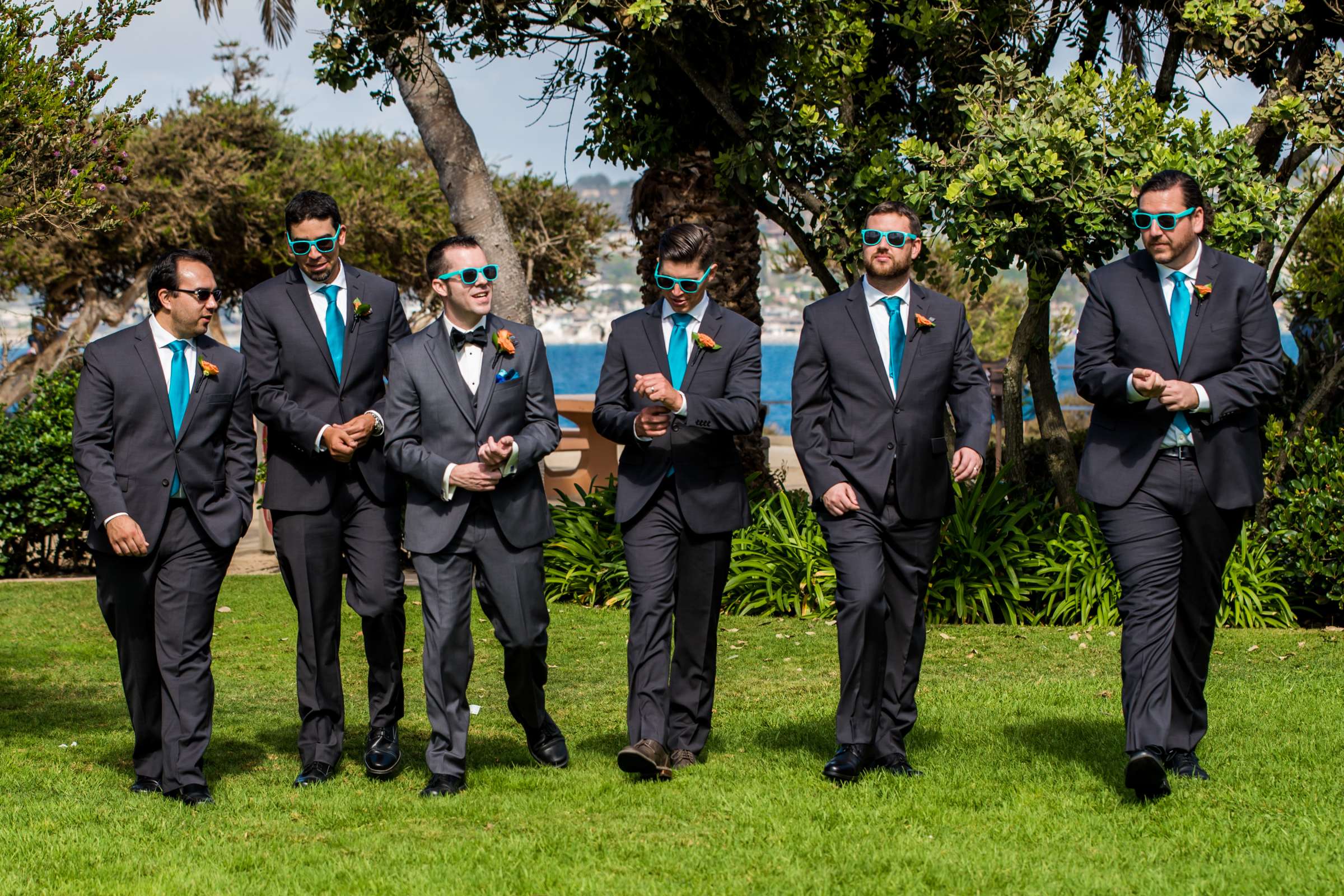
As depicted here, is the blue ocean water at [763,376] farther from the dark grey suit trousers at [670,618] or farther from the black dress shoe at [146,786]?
the black dress shoe at [146,786]

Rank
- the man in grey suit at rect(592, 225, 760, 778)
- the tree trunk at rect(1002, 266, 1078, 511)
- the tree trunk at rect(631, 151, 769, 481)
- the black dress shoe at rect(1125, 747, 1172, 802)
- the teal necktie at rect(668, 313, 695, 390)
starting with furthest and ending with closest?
the tree trunk at rect(631, 151, 769, 481), the tree trunk at rect(1002, 266, 1078, 511), the teal necktie at rect(668, 313, 695, 390), the man in grey suit at rect(592, 225, 760, 778), the black dress shoe at rect(1125, 747, 1172, 802)

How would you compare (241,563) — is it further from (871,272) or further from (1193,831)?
(1193,831)

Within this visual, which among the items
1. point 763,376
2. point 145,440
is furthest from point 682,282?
point 763,376

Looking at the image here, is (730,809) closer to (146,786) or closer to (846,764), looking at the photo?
(846,764)

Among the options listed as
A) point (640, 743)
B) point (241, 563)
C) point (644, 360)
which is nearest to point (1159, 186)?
point (644, 360)

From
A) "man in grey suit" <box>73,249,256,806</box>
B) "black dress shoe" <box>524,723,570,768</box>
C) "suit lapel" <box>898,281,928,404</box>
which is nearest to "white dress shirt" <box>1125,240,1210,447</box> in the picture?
"suit lapel" <box>898,281,928,404</box>

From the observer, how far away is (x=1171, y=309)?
5.38 m

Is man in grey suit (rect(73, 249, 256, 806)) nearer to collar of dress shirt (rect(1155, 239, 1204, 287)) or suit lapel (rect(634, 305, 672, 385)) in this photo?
suit lapel (rect(634, 305, 672, 385))

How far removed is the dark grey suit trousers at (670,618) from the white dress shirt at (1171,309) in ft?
Result: 5.69

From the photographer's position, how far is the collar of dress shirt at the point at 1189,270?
538 cm

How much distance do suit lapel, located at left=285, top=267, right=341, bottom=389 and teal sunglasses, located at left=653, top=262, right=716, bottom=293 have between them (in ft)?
4.54

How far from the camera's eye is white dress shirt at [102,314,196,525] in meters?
5.50

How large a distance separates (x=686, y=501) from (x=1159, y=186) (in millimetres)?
2201

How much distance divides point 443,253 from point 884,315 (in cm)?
178
